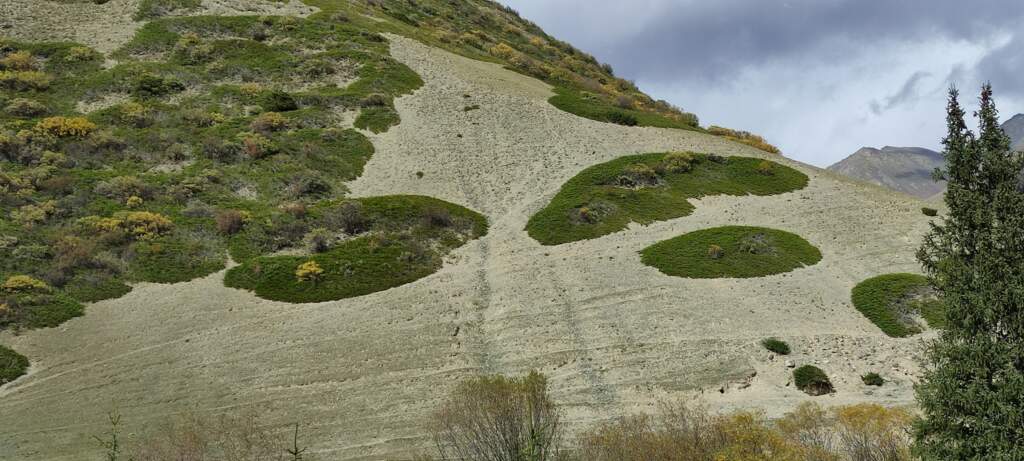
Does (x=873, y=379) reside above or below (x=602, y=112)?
above

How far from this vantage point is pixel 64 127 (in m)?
49.1

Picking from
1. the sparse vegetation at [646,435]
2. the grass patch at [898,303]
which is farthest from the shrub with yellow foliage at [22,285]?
the grass patch at [898,303]

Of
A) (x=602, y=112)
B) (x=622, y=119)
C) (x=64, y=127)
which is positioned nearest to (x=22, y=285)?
(x=64, y=127)

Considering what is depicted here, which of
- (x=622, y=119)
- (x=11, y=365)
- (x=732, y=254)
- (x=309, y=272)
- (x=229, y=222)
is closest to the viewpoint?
(x=11, y=365)

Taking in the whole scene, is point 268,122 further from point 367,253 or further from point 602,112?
point 602,112

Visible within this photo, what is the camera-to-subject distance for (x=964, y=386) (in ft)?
49.8

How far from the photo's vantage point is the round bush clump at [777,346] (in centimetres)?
2787

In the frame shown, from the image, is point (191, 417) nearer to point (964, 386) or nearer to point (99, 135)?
point (964, 386)

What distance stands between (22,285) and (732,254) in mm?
37800

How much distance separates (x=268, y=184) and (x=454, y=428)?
34.3m

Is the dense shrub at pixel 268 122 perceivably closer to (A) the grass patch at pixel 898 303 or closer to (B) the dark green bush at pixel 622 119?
(B) the dark green bush at pixel 622 119

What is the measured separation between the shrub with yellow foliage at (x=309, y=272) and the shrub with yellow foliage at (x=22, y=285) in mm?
12048

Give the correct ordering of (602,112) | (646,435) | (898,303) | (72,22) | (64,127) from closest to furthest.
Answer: (646,435), (898,303), (64,127), (602,112), (72,22)

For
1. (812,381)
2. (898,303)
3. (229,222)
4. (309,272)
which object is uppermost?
(898,303)
